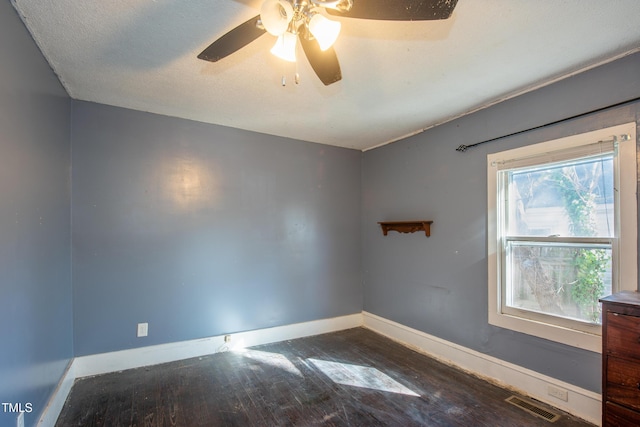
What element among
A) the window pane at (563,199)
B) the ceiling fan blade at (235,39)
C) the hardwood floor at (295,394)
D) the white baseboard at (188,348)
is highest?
the ceiling fan blade at (235,39)

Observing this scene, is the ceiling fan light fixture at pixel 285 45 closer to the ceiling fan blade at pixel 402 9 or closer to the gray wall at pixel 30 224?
the ceiling fan blade at pixel 402 9

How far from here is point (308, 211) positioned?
3.89 m

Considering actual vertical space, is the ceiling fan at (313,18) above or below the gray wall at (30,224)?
above

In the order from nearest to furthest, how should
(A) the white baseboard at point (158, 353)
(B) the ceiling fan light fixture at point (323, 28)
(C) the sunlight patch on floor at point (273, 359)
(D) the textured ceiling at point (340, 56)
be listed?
(B) the ceiling fan light fixture at point (323, 28) → (D) the textured ceiling at point (340, 56) → (A) the white baseboard at point (158, 353) → (C) the sunlight patch on floor at point (273, 359)

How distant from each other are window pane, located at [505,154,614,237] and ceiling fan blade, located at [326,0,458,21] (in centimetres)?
171

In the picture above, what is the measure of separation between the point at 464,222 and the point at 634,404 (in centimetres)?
165

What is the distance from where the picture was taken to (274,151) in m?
3.66

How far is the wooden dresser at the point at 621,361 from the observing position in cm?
150

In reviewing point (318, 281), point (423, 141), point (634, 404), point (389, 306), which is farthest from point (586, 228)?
point (318, 281)

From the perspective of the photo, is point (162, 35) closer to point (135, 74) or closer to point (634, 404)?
point (135, 74)

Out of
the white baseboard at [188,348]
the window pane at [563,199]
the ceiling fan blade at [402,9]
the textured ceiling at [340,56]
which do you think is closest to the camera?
the ceiling fan blade at [402,9]

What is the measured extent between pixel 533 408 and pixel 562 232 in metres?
1.29

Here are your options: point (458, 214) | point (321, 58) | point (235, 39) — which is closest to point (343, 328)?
point (458, 214)

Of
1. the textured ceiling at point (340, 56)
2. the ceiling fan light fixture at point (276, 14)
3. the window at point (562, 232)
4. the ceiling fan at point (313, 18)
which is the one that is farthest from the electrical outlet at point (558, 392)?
the ceiling fan light fixture at point (276, 14)
